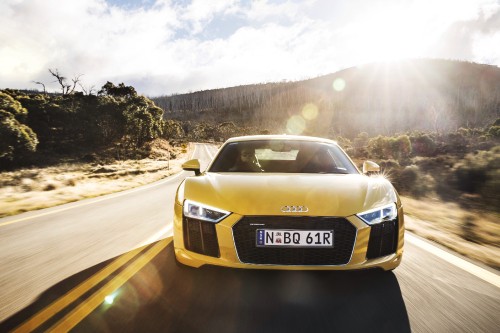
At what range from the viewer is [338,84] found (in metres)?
160

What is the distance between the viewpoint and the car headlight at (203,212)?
2.48 m

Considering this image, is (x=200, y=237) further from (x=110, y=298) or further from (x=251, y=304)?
(x=110, y=298)

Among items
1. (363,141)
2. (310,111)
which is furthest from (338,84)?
(363,141)

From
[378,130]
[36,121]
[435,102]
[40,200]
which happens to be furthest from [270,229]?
[435,102]

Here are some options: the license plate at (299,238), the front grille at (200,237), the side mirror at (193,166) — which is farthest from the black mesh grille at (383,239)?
the side mirror at (193,166)

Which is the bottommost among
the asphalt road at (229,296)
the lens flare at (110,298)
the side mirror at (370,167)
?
the asphalt road at (229,296)

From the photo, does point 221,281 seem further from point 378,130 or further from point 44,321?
point 378,130

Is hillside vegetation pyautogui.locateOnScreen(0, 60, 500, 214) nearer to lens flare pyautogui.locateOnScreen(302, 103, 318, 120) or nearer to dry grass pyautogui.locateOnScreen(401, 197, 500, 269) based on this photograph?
lens flare pyautogui.locateOnScreen(302, 103, 318, 120)

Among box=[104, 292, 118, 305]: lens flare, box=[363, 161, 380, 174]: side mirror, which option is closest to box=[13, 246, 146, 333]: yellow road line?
box=[104, 292, 118, 305]: lens flare

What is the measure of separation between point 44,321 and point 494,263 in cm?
410

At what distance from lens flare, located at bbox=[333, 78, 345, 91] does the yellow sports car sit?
529 ft

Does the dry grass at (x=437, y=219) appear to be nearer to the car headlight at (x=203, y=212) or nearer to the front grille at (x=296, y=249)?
the front grille at (x=296, y=249)

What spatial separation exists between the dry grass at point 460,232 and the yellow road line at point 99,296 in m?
3.53

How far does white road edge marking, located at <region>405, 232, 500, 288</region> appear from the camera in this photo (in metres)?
2.91
